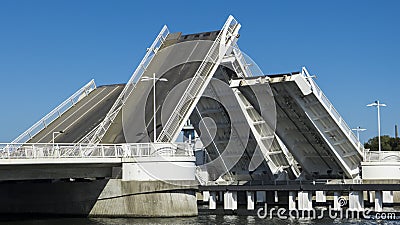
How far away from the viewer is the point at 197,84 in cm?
4369

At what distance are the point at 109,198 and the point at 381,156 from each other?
2005cm

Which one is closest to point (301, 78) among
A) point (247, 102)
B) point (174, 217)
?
point (247, 102)

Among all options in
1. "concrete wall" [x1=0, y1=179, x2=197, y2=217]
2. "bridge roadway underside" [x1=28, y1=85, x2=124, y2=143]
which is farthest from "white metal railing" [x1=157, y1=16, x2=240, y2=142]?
"bridge roadway underside" [x1=28, y1=85, x2=124, y2=143]

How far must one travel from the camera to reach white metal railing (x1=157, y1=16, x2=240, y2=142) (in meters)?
41.4

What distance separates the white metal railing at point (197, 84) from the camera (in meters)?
41.4

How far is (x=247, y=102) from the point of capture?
153 feet

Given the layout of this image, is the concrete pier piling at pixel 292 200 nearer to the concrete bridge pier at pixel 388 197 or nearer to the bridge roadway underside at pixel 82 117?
the concrete bridge pier at pixel 388 197

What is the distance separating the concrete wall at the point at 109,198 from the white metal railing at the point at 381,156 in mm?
14192

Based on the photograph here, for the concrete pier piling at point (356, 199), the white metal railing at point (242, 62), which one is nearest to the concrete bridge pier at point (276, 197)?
the concrete pier piling at point (356, 199)

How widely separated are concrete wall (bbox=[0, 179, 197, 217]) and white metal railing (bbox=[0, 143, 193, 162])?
1655 millimetres

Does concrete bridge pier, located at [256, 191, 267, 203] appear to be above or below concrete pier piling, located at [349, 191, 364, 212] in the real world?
above

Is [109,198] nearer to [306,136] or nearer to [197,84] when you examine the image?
[197,84]

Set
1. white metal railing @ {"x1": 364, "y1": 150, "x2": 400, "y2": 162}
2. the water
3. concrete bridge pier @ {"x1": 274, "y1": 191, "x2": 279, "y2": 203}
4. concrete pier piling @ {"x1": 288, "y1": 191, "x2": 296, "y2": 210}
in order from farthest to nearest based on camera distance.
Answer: concrete bridge pier @ {"x1": 274, "y1": 191, "x2": 279, "y2": 203} → white metal railing @ {"x1": 364, "y1": 150, "x2": 400, "y2": 162} → concrete pier piling @ {"x1": 288, "y1": 191, "x2": 296, "y2": 210} → the water

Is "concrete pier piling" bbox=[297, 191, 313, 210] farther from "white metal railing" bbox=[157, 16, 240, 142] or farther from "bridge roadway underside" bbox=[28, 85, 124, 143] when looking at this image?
"bridge roadway underside" bbox=[28, 85, 124, 143]
